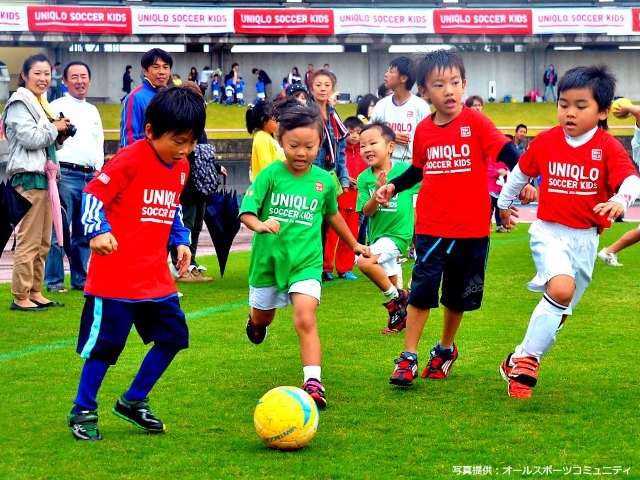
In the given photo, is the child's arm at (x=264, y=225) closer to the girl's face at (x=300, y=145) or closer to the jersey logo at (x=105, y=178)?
the girl's face at (x=300, y=145)

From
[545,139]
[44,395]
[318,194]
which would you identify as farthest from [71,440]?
[545,139]

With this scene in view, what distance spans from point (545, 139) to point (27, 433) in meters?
3.23

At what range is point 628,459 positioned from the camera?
14.8 feet

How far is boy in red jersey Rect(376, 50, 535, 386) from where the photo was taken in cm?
621

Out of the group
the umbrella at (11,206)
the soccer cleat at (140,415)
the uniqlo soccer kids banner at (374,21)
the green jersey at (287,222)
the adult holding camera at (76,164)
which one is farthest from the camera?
the uniqlo soccer kids banner at (374,21)

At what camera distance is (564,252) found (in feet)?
19.2

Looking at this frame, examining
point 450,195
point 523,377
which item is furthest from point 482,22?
point 523,377

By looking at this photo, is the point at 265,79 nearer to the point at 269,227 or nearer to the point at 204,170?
the point at 204,170

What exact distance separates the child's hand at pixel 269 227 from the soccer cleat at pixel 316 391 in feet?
2.75

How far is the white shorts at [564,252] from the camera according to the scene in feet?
19.1

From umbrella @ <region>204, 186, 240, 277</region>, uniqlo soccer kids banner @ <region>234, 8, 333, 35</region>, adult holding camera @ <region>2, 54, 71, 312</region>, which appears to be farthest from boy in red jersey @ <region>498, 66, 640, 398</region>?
uniqlo soccer kids banner @ <region>234, 8, 333, 35</region>

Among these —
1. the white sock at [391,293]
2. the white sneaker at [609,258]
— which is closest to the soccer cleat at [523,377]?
the white sock at [391,293]

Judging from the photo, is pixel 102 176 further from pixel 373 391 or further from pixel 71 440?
pixel 373 391

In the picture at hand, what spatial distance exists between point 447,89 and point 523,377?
1.76 meters
